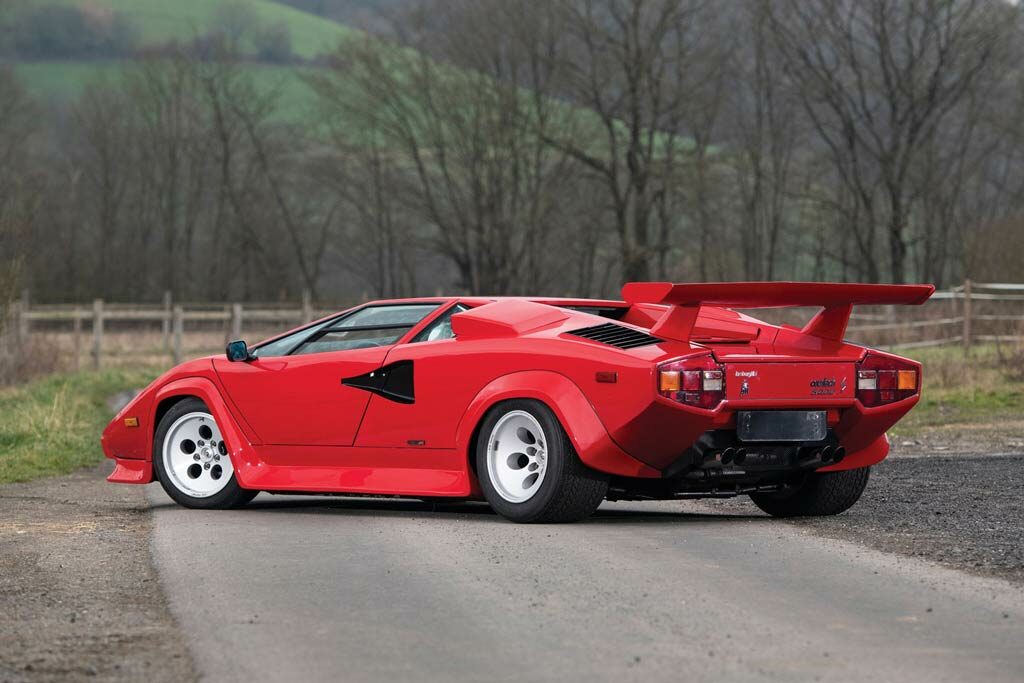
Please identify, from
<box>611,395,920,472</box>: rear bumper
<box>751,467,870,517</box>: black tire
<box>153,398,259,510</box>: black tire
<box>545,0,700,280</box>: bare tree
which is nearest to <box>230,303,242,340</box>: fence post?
<box>545,0,700,280</box>: bare tree

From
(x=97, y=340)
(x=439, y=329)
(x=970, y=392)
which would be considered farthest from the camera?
(x=97, y=340)

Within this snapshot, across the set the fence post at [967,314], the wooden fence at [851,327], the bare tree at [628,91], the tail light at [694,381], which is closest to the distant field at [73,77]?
the bare tree at [628,91]

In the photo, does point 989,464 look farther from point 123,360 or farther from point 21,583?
point 123,360

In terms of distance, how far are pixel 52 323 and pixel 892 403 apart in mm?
49156

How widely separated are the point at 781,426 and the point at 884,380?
78 cm

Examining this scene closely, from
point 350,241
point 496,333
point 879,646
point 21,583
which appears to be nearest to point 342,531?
point 496,333

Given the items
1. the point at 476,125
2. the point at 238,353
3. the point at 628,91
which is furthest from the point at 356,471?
the point at 476,125

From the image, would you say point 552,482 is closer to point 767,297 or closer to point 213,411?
point 767,297

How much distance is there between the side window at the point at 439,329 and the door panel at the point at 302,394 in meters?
0.21

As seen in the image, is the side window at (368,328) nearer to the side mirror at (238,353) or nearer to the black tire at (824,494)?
the side mirror at (238,353)

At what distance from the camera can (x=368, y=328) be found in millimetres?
11203

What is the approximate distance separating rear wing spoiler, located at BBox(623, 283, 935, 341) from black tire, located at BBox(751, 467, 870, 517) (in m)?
1.06

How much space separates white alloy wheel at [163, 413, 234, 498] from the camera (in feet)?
37.8

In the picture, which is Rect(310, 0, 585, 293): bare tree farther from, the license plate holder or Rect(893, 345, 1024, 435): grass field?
the license plate holder
